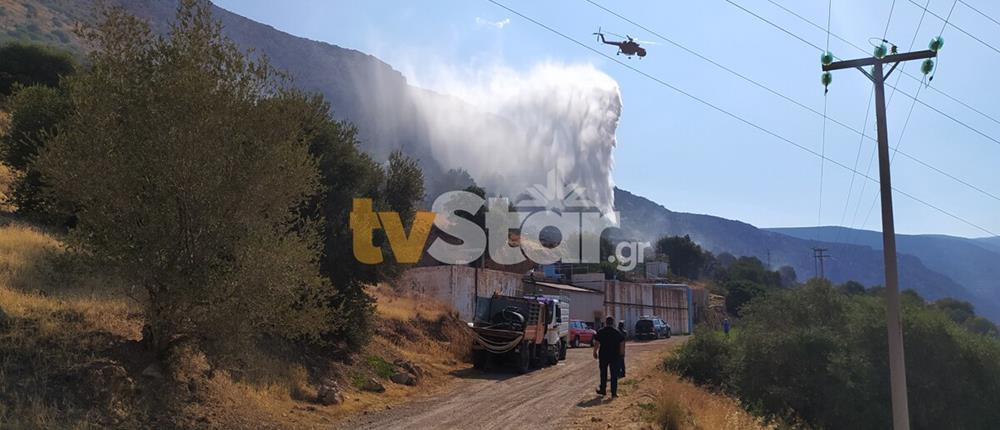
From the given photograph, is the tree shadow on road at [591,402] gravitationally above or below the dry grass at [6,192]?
below

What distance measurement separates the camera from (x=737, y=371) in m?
19.2

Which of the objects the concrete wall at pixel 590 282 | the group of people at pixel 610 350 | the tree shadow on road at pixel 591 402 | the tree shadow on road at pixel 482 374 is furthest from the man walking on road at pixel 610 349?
the concrete wall at pixel 590 282

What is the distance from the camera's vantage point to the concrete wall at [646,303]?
61481 mm

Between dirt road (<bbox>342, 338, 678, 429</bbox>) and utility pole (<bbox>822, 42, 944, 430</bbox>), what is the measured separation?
230 inches

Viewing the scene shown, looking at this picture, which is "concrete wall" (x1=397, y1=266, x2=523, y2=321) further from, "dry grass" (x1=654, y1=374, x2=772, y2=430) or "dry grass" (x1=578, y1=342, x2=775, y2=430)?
"dry grass" (x1=654, y1=374, x2=772, y2=430)

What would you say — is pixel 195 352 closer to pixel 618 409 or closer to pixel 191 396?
pixel 191 396

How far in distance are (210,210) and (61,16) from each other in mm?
114710

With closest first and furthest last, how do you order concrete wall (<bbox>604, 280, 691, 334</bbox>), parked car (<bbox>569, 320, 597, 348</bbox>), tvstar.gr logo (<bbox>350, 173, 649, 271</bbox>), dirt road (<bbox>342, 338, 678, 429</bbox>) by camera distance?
1. dirt road (<bbox>342, 338, 678, 429</bbox>)
2. tvstar.gr logo (<bbox>350, 173, 649, 271</bbox>)
3. parked car (<bbox>569, 320, 597, 348</bbox>)
4. concrete wall (<bbox>604, 280, 691, 334</bbox>)

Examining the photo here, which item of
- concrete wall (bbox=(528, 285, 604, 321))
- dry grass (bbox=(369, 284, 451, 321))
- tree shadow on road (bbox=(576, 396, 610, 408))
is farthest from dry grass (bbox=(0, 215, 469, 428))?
concrete wall (bbox=(528, 285, 604, 321))

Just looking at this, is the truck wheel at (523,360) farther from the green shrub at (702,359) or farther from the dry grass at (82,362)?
the green shrub at (702,359)

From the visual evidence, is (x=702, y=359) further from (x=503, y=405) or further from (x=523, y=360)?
(x=503, y=405)

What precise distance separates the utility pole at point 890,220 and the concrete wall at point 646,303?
1720 inches

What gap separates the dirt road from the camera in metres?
13.4

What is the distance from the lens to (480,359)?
23.4 metres
